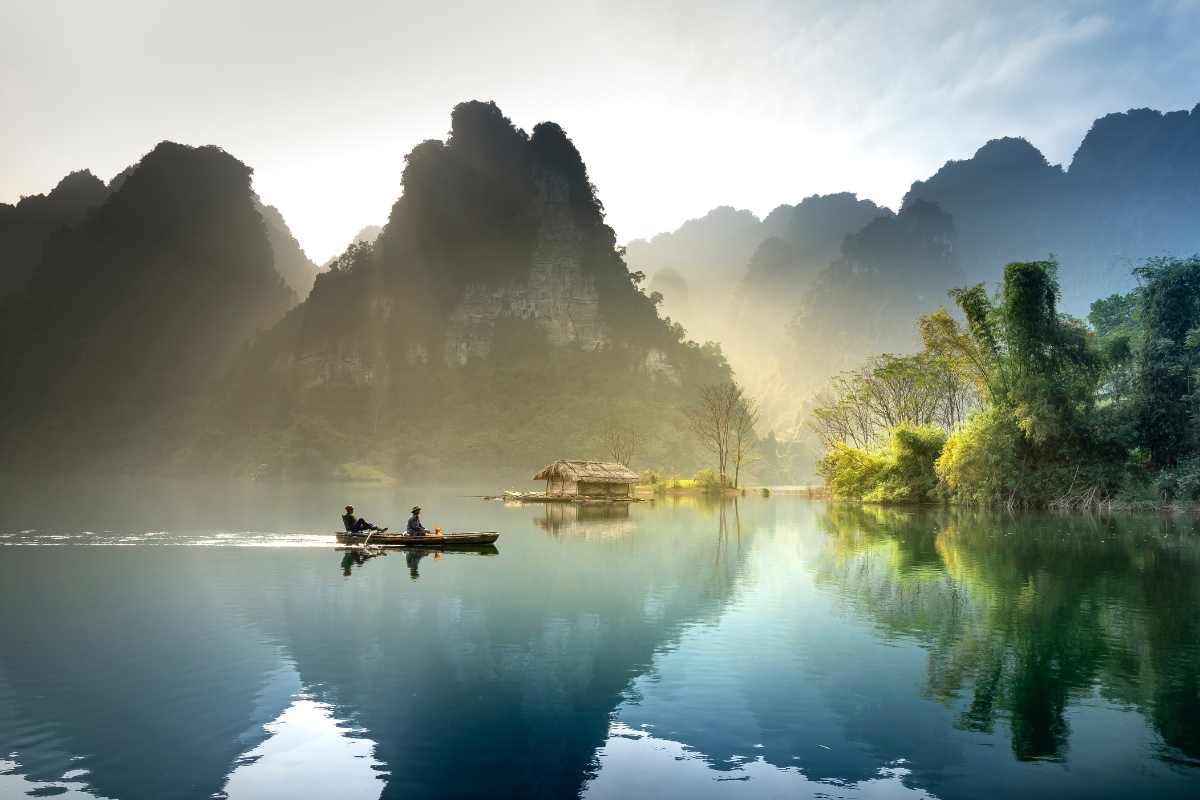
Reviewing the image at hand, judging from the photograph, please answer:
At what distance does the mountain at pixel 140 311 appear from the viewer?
466 feet

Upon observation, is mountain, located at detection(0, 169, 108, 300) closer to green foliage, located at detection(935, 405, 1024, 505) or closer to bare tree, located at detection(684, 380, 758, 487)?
bare tree, located at detection(684, 380, 758, 487)

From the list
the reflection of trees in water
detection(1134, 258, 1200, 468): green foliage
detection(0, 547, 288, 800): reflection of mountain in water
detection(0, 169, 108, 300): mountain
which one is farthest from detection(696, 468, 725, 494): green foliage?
detection(0, 169, 108, 300): mountain

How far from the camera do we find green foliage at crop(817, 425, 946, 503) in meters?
46.9

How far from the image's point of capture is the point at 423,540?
2600 centimetres

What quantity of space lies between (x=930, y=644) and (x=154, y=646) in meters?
14.1

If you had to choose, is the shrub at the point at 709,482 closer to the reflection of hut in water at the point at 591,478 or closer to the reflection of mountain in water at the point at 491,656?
the reflection of hut in water at the point at 591,478

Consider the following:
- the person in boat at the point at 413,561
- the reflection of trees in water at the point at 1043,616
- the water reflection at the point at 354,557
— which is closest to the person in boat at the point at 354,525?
the water reflection at the point at 354,557

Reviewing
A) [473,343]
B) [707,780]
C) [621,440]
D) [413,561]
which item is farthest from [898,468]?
[473,343]

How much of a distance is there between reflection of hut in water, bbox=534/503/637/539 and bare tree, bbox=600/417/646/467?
1131 inches

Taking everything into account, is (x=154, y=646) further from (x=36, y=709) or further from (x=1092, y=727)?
(x=1092, y=727)

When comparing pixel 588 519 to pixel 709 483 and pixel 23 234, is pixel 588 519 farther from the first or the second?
pixel 23 234

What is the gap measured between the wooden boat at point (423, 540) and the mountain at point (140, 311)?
126068mm

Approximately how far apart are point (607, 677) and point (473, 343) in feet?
436

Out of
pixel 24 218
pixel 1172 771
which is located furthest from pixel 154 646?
pixel 24 218
